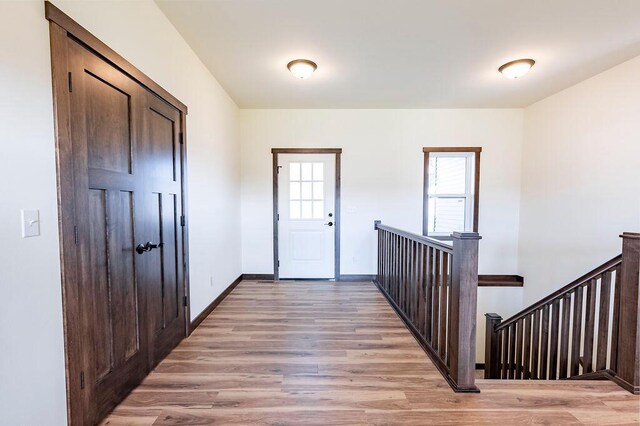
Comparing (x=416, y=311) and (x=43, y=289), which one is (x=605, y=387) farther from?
(x=43, y=289)

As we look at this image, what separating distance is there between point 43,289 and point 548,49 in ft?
13.3

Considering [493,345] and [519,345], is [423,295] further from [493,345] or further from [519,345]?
[493,345]

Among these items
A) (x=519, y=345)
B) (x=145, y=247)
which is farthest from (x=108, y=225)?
(x=519, y=345)

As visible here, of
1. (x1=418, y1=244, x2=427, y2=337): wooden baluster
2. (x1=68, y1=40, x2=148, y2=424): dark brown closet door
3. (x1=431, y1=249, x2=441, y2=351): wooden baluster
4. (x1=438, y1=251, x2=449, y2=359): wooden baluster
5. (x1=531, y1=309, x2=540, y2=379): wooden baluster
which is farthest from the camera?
(x1=531, y1=309, x2=540, y2=379): wooden baluster

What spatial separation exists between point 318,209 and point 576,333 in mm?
3139

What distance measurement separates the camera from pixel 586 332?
2107 millimetres

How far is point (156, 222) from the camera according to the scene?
2000 mm

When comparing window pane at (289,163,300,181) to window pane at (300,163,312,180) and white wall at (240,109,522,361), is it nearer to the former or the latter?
window pane at (300,163,312,180)

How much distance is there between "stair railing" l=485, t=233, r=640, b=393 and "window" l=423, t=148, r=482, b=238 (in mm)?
1550

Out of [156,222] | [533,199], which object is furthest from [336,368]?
[533,199]

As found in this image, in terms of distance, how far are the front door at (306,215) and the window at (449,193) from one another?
1.52 m

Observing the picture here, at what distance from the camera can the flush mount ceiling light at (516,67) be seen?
9.07 ft

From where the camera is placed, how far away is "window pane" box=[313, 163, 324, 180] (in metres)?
4.26

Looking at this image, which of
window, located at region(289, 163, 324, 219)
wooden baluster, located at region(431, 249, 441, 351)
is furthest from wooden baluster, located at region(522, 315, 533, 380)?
window, located at region(289, 163, 324, 219)
